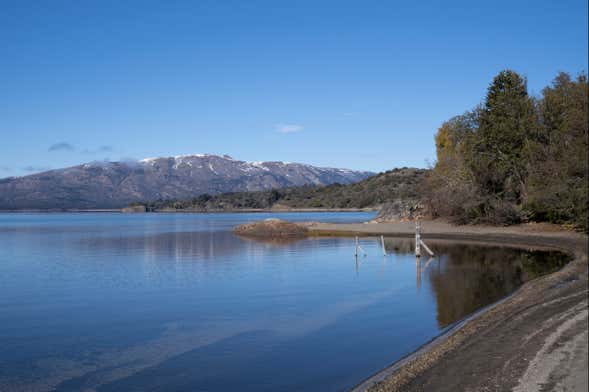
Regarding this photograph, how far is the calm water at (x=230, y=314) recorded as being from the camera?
43.2 ft

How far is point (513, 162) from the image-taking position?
52219mm

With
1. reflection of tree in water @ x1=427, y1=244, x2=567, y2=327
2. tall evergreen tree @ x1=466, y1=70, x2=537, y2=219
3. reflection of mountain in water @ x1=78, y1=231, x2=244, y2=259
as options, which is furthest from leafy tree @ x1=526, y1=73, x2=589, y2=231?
reflection of mountain in water @ x1=78, y1=231, x2=244, y2=259

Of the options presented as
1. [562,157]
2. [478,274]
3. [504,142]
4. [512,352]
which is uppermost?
[504,142]

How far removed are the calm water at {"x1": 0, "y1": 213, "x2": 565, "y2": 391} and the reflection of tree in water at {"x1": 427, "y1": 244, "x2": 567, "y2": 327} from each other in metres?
0.09

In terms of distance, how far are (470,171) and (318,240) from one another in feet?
52.9

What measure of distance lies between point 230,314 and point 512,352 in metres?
10.5

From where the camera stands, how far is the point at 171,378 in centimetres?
1273

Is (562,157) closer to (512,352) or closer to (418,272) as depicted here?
(418,272)

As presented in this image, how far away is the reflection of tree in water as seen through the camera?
21131 millimetres

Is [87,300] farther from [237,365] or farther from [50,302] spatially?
[237,365]

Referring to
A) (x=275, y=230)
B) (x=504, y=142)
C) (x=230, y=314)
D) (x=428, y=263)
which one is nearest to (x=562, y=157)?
(x=428, y=263)

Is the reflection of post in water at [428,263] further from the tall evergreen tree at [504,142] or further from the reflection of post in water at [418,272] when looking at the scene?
the tall evergreen tree at [504,142]

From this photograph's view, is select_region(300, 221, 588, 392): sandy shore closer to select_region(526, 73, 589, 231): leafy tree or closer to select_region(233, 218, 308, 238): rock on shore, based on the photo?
select_region(526, 73, 589, 231): leafy tree

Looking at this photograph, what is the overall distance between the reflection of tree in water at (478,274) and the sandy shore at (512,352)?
1.49 meters
